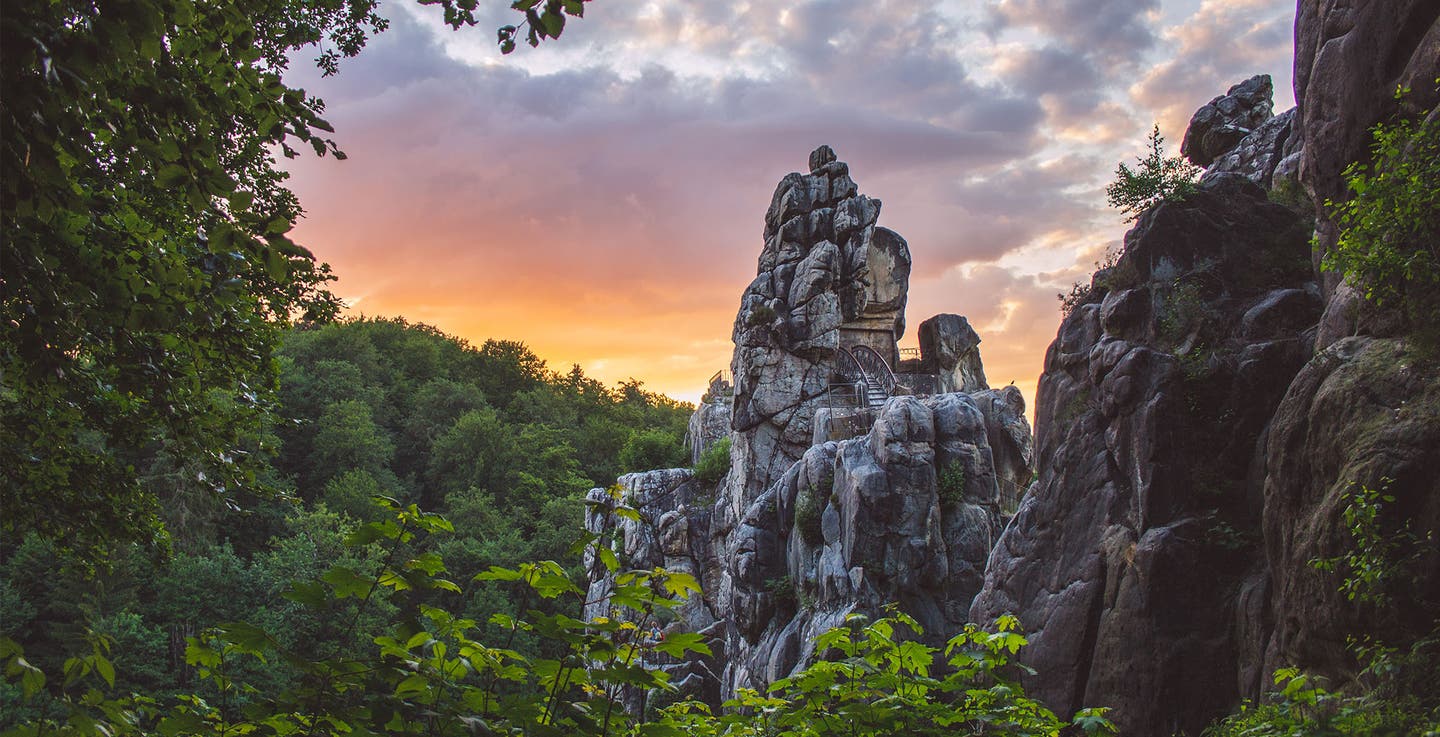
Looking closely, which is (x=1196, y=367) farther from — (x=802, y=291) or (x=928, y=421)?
(x=802, y=291)

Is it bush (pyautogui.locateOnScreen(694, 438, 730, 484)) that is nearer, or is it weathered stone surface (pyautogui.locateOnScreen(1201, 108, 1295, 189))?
weathered stone surface (pyautogui.locateOnScreen(1201, 108, 1295, 189))

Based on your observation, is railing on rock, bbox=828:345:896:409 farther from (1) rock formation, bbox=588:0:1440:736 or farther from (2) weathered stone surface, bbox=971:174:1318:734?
(2) weathered stone surface, bbox=971:174:1318:734

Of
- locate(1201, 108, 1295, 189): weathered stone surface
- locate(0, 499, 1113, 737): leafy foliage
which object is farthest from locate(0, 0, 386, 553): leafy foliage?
locate(1201, 108, 1295, 189): weathered stone surface

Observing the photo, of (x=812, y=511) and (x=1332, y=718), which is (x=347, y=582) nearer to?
(x=1332, y=718)

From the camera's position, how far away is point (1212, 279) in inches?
484

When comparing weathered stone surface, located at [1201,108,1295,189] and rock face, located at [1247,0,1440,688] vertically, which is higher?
weathered stone surface, located at [1201,108,1295,189]

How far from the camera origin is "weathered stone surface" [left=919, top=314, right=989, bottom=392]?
127ft

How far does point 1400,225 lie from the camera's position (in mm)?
7152

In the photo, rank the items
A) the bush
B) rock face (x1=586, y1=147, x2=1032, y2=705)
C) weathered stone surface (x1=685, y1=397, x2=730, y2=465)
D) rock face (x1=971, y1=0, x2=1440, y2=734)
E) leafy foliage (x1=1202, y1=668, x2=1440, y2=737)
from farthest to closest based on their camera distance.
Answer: weathered stone surface (x1=685, y1=397, x2=730, y2=465) < the bush < rock face (x1=586, y1=147, x2=1032, y2=705) < rock face (x1=971, y1=0, x2=1440, y2=734) < leafy foliage (x1=1202, y1=668, x2=1440, y2=737)

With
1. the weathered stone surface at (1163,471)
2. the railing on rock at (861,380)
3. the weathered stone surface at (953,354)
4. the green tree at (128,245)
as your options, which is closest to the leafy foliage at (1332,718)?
the weathered stone surface at (1163,471)

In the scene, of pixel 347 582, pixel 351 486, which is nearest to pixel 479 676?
pixel 347 582

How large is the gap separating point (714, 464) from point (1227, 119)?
79.2 feet

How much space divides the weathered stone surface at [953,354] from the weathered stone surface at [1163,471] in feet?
82.3

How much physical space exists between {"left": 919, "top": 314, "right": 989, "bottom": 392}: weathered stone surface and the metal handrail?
4528mm
